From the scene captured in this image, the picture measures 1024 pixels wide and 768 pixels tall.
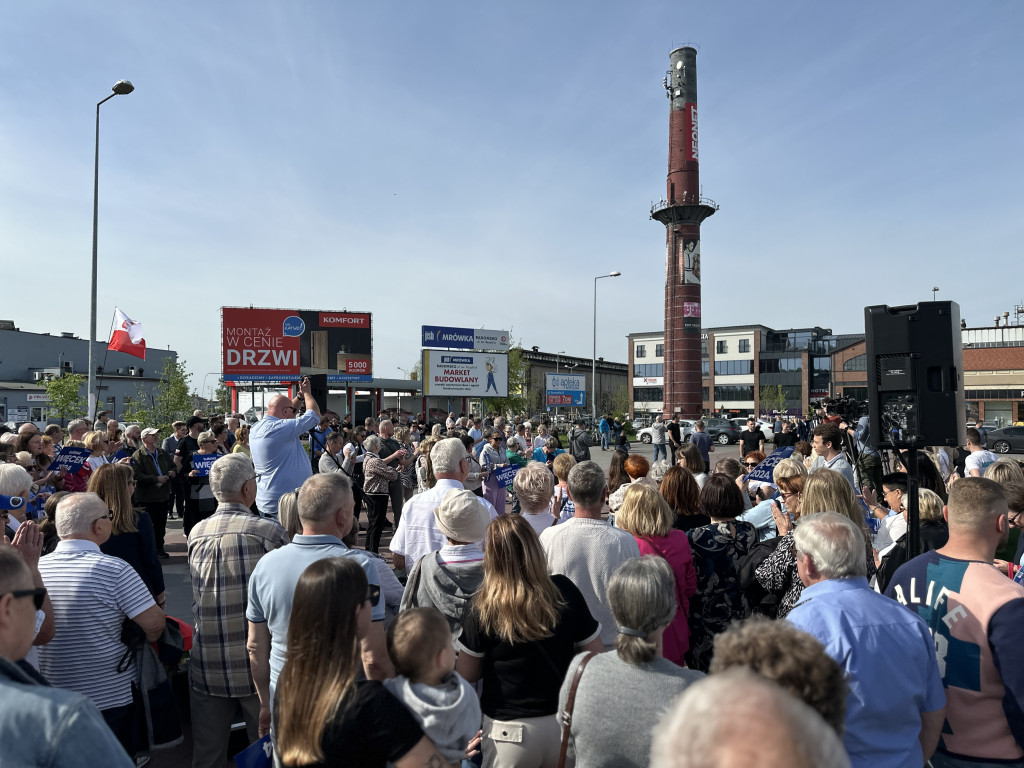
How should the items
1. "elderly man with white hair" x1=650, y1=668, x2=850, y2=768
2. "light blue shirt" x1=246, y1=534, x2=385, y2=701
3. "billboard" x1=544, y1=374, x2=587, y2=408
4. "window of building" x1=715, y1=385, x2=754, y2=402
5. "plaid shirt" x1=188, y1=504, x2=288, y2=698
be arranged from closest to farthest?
1. "elderly man with white hair" x1=650, y1=668, x2=850, y2=768
2. "light blue shirt" x1=246, y1=534, x2=385, y2=701
3. "plaid shirt" x1=188, y1=504, x2=288, y2=698
4. "billboard" x1=544, y1=374, x2=587, y2=408
5. "window of building" x1=715, y1=385, x2=754, y2=402

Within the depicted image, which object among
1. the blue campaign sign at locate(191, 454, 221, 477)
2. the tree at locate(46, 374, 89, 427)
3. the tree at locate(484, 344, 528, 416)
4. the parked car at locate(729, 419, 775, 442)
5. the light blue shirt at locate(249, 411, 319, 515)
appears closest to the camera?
the light blue shirt at locate(249, 411, 319, 515)

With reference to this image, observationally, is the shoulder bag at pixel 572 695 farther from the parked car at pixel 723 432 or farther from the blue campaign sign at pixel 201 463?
the parked car at pixel 723 432

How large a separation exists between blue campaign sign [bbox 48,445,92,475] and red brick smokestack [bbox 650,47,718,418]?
43388 mm

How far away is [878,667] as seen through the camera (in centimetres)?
231

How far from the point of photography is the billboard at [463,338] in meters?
35.5

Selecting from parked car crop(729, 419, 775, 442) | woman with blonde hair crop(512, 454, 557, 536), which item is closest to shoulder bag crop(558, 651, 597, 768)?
woman with blonde hair crop(512, 454, 557, 536)

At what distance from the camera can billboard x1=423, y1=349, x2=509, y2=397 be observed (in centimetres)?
3528

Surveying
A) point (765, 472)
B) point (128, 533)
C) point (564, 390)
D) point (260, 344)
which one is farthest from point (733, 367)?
point (128, 533)

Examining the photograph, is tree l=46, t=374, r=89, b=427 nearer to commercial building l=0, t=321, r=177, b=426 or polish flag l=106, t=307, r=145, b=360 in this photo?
polish flag l=106, t=307, r=145, b=360

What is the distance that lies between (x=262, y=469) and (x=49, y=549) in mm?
1999

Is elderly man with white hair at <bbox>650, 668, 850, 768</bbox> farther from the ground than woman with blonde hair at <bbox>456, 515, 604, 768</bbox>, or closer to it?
farther from the ground

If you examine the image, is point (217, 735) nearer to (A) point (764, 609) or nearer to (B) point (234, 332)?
(A) point (764, 609)

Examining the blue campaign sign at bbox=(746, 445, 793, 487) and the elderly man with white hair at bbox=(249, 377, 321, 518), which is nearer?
the elderly man with white hair at bbox=(249, 377, 321, 518)

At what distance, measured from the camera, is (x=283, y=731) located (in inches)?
81.7
